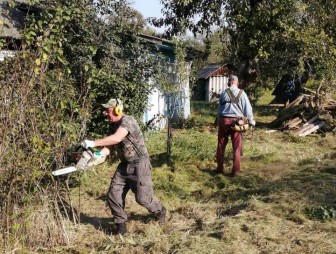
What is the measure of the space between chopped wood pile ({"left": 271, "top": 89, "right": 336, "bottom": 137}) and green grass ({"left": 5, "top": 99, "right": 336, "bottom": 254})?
261 cm

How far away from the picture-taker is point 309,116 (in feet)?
41.0

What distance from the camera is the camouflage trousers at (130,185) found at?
16.4 ft

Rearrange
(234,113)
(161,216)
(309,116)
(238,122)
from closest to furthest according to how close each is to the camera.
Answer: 1. (161,216)
2. (238,122)
3. (234,113)
4. (309,116)

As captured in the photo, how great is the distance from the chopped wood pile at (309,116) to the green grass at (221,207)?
2608 millimetres

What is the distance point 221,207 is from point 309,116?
764cm

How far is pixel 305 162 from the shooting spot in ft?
27.6

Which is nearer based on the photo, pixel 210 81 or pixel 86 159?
pixel 86 159

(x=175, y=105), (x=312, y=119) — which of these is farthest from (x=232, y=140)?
(x=175, y=105)

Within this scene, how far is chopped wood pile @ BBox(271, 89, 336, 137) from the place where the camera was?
471 inches

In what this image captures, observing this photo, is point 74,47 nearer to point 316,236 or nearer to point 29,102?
point 29,102

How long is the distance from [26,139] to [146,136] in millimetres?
5056

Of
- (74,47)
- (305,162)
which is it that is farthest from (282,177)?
(74,47)

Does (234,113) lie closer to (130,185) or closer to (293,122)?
(130,185)

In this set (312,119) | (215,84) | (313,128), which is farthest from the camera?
(215,84)
